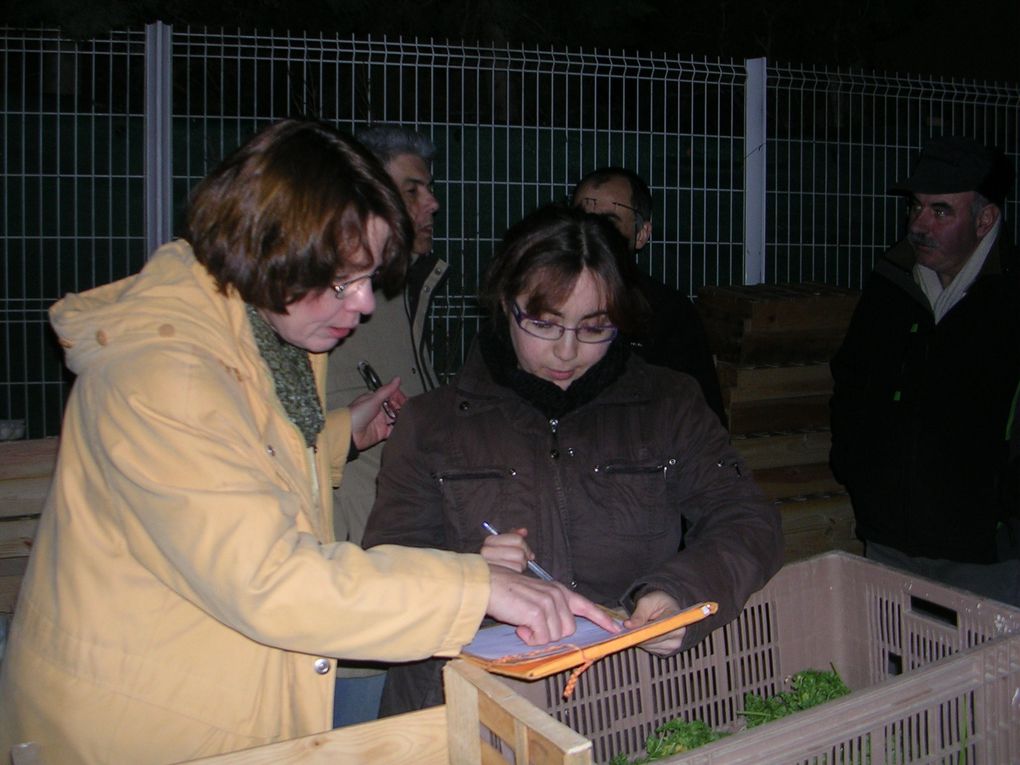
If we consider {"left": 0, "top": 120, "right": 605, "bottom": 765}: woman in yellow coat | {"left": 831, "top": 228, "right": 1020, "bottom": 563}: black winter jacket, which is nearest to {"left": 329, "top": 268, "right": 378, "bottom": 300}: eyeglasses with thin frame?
{"left": 0, "top": 120, "right": 605, "bottom": 765}: woman in yellow coat

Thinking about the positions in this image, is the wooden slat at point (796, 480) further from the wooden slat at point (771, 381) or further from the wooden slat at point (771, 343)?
the wooden slat at point (771, 343)

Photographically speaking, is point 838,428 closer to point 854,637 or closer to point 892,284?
point 892,284

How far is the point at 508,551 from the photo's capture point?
190cm

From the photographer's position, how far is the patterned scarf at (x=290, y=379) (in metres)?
1.80

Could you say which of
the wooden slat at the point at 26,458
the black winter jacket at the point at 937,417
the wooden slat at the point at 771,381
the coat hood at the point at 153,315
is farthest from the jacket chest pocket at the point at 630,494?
the wooden slat at the point at 771,381

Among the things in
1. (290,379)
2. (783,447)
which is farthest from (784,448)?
(290,379)

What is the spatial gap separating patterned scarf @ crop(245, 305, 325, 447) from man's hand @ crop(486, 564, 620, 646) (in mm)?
442

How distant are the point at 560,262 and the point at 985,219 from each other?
2061mm

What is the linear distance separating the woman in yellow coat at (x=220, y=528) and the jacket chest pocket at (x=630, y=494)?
0.44m

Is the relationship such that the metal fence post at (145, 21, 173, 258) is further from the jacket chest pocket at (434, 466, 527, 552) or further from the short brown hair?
the short brown hair

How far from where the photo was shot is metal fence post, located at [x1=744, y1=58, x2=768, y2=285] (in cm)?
591

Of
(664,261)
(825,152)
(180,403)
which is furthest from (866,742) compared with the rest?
(825,152)

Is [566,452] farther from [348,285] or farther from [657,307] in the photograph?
[657,307]

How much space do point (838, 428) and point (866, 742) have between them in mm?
2263
